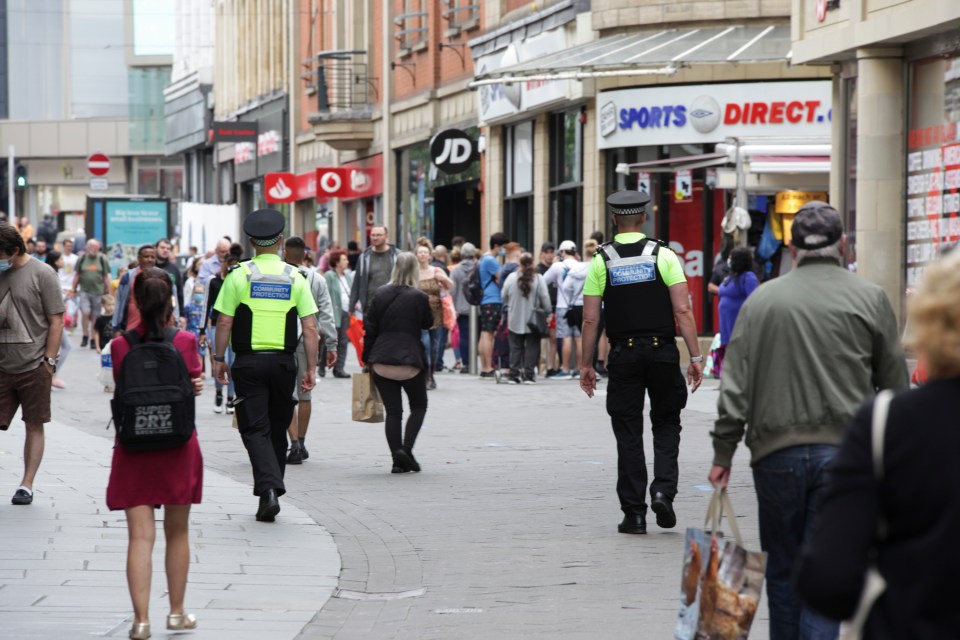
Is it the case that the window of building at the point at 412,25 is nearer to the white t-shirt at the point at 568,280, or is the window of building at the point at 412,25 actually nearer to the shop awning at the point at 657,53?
the shop awning at the point at 657,53

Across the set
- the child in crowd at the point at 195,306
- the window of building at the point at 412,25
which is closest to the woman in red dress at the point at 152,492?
the child in crowd at the point at 195,306

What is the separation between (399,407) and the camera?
12.6 metres

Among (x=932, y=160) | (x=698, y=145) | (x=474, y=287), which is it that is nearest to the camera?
(x=932, y=160)

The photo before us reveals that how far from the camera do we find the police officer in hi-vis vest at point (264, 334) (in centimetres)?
1015

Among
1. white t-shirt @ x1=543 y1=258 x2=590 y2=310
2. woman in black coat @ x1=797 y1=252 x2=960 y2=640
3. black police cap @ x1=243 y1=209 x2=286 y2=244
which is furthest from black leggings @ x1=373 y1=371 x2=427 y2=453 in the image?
woman in black coat @ x1=797 y1=252 x2=960 y2=640

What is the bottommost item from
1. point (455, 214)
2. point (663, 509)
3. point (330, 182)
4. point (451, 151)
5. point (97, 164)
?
point (663, 509)

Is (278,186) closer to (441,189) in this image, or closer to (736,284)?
(441,189)

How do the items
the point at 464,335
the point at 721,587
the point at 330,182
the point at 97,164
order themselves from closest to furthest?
1. the point at 721,587
2. the point at 464,335
3. the point at 330,182
4. the point at 97,164

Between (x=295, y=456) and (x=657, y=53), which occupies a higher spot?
(x=657, y=53)

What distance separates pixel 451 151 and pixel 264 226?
66.2 feet

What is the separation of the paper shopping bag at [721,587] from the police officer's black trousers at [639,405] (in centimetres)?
440

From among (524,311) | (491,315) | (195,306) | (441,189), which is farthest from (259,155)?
(195,306)

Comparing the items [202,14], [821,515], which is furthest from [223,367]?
[202,14]

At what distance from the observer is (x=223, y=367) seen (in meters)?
10.7
